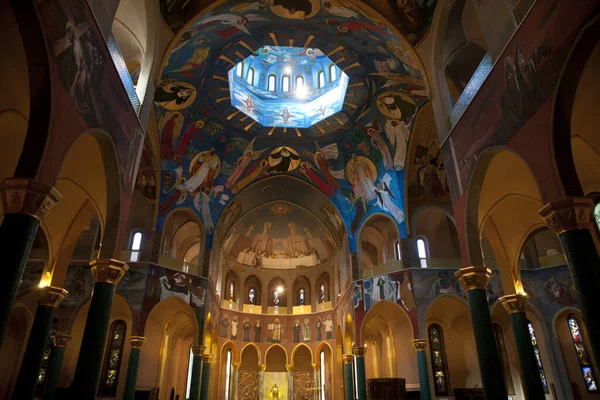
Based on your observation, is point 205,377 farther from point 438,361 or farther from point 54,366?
point 438,361

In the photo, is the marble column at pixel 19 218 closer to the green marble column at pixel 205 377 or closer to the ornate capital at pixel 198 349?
the ornate capital at pixel 198 349

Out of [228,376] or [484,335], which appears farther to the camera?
[228,376]

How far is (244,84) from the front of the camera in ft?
65.7

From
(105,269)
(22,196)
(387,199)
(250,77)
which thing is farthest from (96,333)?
(250,77)

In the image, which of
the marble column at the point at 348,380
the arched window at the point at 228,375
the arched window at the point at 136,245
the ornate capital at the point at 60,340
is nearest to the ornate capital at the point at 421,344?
the marble column at the point at 348,380

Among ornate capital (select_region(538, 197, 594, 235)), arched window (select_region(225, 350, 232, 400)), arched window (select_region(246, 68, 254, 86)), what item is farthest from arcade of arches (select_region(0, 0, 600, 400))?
arched window (select_region(246, 68, 254, 86))

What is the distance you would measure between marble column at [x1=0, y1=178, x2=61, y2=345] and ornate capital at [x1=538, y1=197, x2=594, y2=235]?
7838 mm

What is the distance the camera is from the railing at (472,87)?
9.20 metres

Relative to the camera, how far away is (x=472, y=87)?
32.2 ft

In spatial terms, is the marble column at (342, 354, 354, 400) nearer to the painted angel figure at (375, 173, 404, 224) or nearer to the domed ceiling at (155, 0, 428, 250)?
the domed ceiling at (155, 0, 428, 250)

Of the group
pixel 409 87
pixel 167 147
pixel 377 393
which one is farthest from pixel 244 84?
pixel 377 393

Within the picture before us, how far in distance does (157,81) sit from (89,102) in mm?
4235

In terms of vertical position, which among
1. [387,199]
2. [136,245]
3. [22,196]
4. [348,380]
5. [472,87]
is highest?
[387,199]

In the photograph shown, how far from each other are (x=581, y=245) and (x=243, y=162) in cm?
1635
